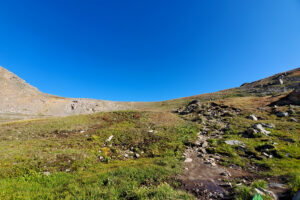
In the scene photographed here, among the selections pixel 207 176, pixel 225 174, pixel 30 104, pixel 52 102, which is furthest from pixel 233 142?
pixel 52 102

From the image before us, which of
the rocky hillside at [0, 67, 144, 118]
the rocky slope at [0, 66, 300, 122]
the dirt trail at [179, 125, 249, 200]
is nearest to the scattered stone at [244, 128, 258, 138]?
the dirt trail at [179, 125, 249, 200]

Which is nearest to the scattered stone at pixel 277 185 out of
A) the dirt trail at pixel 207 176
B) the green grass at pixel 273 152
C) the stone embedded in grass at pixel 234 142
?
the green grass at pixel 273 152

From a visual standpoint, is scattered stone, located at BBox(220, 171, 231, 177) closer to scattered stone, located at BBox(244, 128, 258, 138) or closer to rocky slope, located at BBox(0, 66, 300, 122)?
scattered stone, located at BBox(244, 128, 258, 138)

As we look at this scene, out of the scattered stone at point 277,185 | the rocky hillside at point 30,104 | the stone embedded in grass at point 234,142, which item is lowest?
the scattered stone at point 277,185

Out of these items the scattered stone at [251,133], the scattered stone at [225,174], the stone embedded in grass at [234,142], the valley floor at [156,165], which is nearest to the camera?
the valley floor at [156,165]

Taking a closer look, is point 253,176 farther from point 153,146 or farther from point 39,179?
point 39,179

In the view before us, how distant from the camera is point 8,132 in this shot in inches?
706

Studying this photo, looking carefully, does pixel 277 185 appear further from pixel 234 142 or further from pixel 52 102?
pixel 52 102

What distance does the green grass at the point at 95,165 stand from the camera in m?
5.89

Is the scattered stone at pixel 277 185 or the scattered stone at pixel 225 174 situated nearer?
the scattered stone at pixel 277 185

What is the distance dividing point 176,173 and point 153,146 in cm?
551

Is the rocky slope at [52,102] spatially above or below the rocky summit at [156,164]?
above

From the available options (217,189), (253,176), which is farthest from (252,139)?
(217,189)

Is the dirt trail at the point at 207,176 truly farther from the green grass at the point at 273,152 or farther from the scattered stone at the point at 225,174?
the green grass at the point at 273,152
